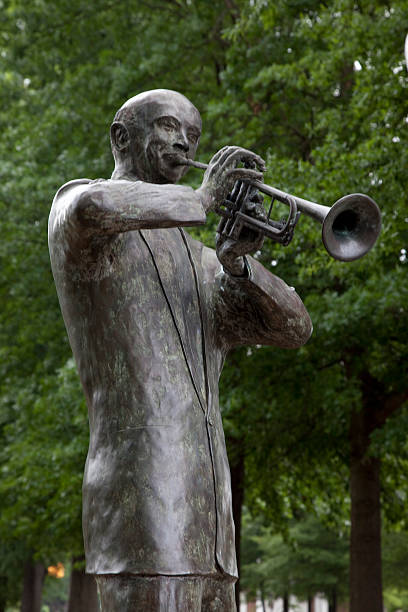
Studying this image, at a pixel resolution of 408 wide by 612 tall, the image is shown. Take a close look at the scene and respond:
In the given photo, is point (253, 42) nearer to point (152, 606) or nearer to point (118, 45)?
point (118, 45)

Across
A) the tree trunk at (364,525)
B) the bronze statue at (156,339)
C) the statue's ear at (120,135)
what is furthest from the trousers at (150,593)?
the tree trunk at (364,525)

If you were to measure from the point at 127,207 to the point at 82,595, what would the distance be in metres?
16.7

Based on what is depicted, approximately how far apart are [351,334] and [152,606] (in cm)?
960

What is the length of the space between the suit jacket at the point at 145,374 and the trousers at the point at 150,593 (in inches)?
1.4

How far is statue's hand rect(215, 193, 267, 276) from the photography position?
3.84 meters

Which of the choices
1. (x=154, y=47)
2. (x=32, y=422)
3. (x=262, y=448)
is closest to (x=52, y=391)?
(x=32, y=422)

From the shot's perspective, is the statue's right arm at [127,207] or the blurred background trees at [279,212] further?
the blurred background trees at [279,212]

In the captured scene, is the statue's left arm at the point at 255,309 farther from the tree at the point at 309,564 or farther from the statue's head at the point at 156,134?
the tree at the point at 309,564

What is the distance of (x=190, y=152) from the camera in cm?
396

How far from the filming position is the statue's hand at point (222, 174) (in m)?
3.62

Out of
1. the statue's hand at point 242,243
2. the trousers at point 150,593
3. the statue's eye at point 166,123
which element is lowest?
the trousers at point 150,593

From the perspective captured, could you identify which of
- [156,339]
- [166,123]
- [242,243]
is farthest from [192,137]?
[156,339]

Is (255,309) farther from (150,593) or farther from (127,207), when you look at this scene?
(150,593)

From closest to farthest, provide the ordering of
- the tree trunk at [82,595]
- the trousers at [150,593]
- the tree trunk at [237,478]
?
the trousers at [150,593] < the tree trunk at [237,478] < the tree trunk at [82,595]
